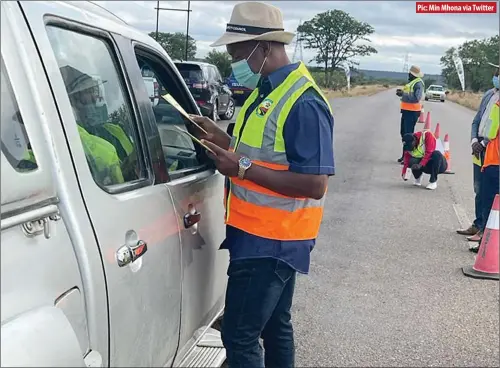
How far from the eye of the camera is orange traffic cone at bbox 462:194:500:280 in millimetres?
5711

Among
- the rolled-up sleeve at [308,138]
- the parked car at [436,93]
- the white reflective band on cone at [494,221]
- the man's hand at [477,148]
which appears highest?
the rolled-up sleeve at [308,138]

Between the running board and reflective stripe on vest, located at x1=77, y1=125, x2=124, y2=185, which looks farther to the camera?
the running board

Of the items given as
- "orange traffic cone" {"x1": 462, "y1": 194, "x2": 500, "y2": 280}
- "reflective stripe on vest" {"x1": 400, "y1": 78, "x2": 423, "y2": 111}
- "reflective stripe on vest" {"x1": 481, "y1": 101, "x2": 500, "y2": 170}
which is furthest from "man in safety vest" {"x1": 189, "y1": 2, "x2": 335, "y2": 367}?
"reflective stripe on vest" {"x1": 400, "y1": 78, "x2": 423, "y2": 111}

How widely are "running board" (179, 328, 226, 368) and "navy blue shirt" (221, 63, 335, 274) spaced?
1.84 feet

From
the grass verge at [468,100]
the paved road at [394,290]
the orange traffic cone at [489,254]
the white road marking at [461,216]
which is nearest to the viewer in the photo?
the paved road at [394,290]

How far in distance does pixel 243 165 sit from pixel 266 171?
0.10 meters

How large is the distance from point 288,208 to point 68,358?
1.32 meters

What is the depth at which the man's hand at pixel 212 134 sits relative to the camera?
10.4 feet

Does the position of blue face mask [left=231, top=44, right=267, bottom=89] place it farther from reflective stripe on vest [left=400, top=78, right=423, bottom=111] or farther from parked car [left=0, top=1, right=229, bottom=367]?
reflective stripe on vest [left=400, top=78, right=423, bottom=111]

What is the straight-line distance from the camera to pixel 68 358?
1.62m

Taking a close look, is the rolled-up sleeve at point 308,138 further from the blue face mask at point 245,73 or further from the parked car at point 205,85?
the parked car at point 205,85

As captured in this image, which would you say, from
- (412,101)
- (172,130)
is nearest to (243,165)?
(172,130)

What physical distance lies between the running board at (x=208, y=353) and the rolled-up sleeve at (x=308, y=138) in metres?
1.04

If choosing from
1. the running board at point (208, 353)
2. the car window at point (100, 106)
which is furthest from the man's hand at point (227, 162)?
the running board at point (208, 353)
